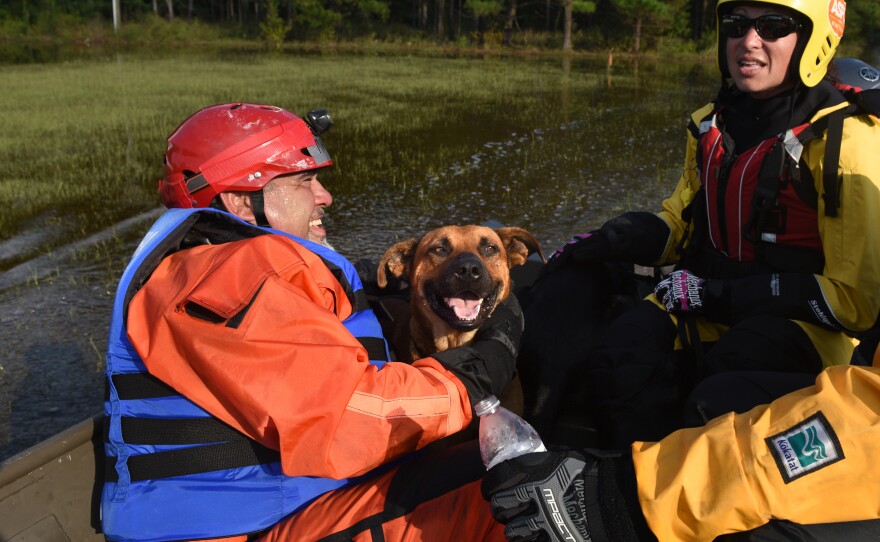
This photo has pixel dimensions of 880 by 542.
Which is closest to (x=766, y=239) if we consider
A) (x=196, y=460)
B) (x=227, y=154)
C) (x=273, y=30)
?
(x=227, y=154)

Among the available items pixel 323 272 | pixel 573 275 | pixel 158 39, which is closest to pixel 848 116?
pixel 573 275

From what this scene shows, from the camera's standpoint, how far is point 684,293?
373 cm

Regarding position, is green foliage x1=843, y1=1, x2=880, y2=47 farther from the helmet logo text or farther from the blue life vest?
the blue life vest

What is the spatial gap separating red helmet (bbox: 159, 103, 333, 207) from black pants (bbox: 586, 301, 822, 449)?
1.89 metres

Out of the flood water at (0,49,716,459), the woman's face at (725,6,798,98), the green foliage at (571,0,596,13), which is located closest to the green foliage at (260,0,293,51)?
the green foliage at (571,0,596,13)

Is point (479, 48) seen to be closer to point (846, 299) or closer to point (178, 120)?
point (178, 120)

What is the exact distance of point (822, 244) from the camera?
11.3 ft

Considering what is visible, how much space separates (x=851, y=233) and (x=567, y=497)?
1984 mm

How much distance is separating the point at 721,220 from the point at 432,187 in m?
8.52

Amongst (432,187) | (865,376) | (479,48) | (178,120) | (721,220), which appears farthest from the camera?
(479,48)

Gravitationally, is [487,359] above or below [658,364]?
above

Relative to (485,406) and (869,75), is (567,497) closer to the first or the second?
(485,406)

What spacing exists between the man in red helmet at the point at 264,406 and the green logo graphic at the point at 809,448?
1071mm

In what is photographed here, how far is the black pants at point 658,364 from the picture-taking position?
331 centimetres
